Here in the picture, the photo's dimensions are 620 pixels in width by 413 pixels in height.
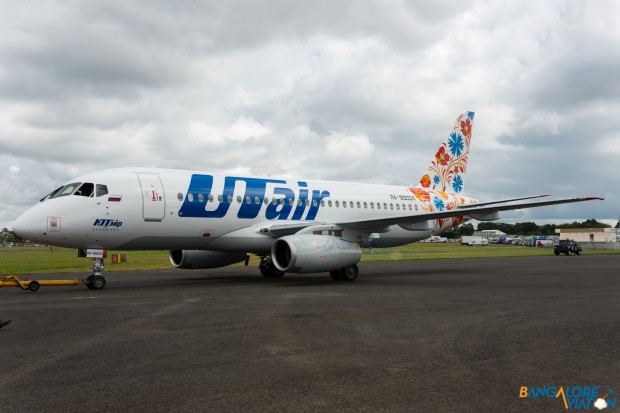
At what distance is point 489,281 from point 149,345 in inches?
576

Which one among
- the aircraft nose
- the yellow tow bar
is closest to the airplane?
the aircraft nose

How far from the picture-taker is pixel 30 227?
14914mm

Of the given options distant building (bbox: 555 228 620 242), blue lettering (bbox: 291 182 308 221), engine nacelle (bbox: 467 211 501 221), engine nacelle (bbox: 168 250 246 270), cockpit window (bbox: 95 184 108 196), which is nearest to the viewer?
cockpit window (bbox: 95 184 108 196)

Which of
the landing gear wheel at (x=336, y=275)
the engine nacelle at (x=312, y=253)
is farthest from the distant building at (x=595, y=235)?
the engine nacelle at (x=312, y=253)

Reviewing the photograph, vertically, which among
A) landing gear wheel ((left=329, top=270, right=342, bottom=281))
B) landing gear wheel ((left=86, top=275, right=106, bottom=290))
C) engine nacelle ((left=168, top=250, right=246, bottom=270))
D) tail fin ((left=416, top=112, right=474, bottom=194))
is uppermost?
tail fin ((left=416, top=112, right=474, bottom=194))

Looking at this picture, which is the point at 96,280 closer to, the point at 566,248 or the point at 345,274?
the point at 345,274

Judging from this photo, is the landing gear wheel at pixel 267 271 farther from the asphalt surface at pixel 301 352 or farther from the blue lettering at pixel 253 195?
the asphalt surface at pixel 301 352

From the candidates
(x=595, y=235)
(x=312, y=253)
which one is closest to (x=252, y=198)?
(x=312, y=253)

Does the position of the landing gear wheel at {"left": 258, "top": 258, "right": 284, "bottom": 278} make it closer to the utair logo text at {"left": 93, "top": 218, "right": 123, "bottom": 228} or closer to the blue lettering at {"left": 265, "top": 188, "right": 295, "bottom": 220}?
the blue lettering at {"left": 265, "top": 188, "right": 295, "bottom": 220}

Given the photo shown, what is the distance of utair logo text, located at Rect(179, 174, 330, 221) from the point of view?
18.0 meters

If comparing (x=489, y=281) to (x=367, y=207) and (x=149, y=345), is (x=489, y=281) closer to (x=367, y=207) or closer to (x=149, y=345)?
(x=367, y=207)

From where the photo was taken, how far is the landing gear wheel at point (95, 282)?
15656 millimetres

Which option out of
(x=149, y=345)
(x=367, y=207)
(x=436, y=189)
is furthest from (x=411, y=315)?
(x=436, y=189)

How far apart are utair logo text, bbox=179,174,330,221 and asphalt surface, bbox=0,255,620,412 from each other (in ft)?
16.6
